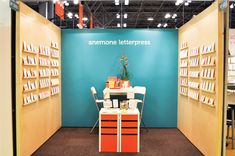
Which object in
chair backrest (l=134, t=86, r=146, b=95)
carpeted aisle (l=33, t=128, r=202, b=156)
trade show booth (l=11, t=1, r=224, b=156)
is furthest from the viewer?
chair backrest (l=134, t=86, r=146, b=95)

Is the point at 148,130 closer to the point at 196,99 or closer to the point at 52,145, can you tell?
the point at 196,99

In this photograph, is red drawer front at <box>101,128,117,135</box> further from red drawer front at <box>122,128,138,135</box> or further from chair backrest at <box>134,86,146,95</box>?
chair backrest at <box>134,86,146,95</box>

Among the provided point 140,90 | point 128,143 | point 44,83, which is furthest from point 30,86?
point 140,90

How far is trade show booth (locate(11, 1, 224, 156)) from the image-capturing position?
4.57 m

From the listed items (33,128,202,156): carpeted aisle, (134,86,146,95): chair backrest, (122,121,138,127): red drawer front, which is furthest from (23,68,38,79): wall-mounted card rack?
(134,86,146,95): chair backrest

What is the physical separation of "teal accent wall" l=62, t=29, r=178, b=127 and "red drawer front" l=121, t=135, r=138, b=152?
2.19 metres

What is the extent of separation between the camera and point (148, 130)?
704cm

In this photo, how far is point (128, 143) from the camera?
521cm

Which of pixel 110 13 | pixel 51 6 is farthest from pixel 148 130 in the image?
pixel 110 13

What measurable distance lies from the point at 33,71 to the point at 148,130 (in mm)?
3470

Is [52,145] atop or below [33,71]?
below

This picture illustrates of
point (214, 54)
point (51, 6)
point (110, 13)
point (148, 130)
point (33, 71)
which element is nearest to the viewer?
point (214, 54)

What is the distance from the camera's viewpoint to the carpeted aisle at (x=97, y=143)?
16.8ft

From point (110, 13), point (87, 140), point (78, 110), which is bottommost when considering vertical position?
point (87, 140)
